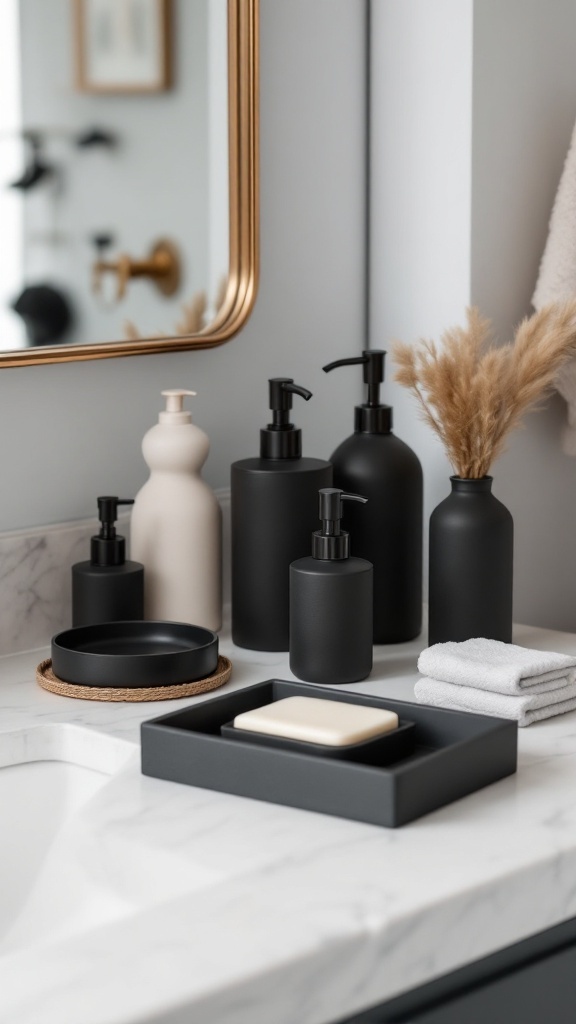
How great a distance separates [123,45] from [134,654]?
0.62 m

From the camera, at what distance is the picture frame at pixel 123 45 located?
51.3 inches

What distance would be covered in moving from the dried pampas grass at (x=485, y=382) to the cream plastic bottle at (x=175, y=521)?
0.23m

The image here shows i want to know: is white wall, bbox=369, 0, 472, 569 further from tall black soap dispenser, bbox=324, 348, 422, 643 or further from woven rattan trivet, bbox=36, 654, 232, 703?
woven rattan trivet, bbox=36, 654, 232, 703

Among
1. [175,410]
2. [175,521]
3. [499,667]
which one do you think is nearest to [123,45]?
[175,410]

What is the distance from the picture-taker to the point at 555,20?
1.55 m

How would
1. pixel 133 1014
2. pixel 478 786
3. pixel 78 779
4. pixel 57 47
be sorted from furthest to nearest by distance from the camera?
pixel 57 47, pixel 78 779, pixel 478 786, pixel 133 1014

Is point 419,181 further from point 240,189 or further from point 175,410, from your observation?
point 175,410

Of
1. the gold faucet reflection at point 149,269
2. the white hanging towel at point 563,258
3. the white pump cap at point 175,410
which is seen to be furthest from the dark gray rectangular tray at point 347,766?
the white hanging towel at point 563,258

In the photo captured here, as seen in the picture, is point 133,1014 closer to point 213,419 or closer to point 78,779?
point 78,779

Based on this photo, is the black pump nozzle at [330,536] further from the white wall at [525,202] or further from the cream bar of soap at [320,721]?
the white wall at [525,202]

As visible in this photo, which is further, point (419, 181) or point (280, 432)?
point (419, 181)

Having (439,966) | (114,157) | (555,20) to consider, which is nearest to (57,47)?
(114,157)

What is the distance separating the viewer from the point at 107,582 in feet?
4.25

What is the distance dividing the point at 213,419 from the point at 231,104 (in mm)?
349
